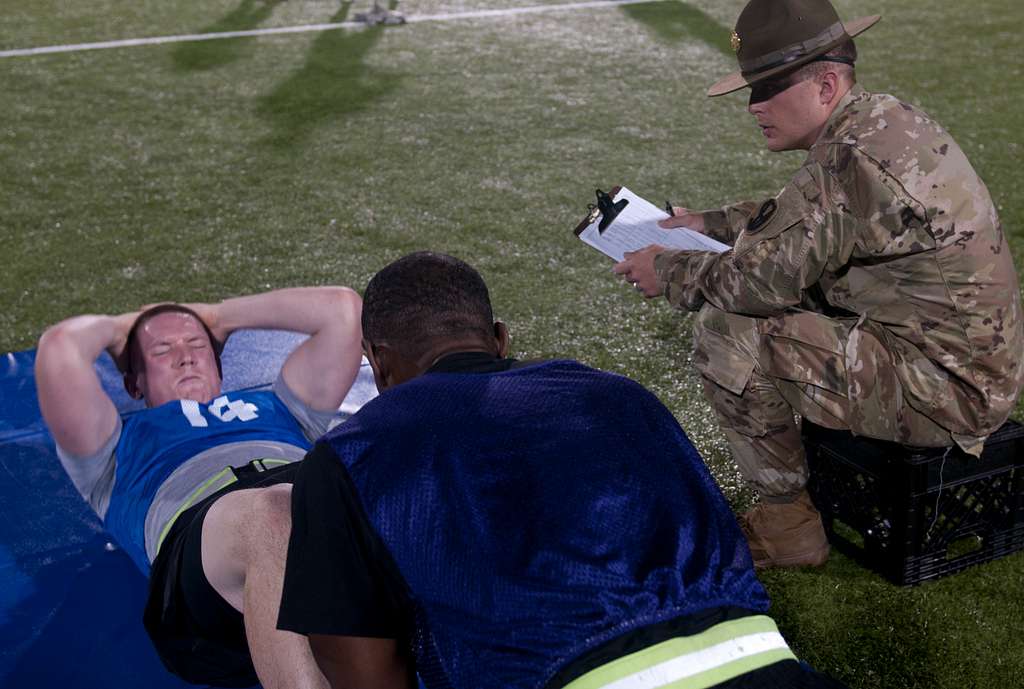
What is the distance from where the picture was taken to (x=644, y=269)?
3.16 metres

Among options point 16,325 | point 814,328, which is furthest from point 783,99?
point 16,325

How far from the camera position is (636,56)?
377 inches

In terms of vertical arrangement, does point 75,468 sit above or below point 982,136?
above

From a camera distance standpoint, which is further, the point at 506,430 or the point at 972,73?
the point at 972,73

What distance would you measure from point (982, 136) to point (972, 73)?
1844mm

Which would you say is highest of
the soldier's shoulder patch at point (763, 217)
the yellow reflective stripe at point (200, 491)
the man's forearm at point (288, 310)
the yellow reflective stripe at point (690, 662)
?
the soldier's shoulder patch at point (763, 217)

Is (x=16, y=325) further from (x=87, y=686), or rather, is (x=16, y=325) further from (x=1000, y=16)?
(x=1000, y=16)

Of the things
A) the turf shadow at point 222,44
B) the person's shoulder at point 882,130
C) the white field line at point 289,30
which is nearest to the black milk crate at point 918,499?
the person's shoulder at point 882,130

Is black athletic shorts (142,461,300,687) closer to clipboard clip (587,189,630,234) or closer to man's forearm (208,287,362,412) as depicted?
man's forearm (208,287,362,412)

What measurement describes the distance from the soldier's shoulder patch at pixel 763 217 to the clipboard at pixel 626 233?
37 centimetres

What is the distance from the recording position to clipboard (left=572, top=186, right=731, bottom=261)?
325cm

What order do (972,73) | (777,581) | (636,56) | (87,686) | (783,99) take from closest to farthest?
(87,686) → (783,99) → (777,581) → (972,73) → (636,56)

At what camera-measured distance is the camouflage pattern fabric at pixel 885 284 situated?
A: 265cm

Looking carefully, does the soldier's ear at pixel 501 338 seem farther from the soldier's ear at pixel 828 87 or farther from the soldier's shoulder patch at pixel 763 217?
the soldier's ear at pixel 828 87
